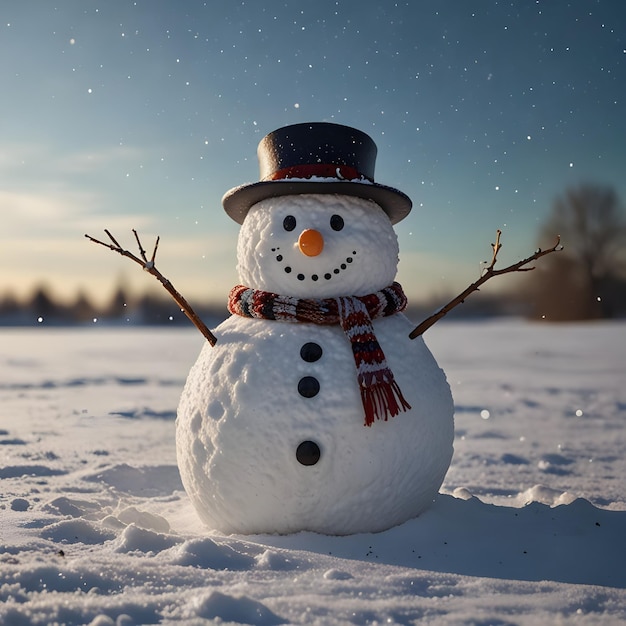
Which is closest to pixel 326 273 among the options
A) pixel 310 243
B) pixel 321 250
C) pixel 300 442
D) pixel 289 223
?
pixel 321 250

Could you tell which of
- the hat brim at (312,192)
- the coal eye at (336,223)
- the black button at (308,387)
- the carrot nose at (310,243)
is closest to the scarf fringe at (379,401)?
the black button at (308,387)

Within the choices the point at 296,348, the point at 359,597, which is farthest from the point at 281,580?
the point at 296,348

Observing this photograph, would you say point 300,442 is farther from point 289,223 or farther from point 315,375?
point 289,223

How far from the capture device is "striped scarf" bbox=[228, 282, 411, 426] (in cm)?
344

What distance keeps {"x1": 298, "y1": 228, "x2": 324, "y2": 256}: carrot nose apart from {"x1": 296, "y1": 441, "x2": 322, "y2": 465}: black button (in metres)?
1.08

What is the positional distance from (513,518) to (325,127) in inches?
111

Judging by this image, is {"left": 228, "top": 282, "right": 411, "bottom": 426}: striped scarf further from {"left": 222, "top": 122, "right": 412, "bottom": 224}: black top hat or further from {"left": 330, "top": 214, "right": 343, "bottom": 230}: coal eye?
{"left": 222, "top": 122, "right": 412, "bottom": 224}: black top hat

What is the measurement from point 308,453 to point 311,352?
0.57 metres

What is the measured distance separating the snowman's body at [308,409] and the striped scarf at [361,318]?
0.24 feet

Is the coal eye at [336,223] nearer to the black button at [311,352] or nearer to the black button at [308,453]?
the black button at [311,352]

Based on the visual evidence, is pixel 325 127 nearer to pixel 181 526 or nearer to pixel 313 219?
pixel 313 219

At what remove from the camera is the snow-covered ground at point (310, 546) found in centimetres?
258

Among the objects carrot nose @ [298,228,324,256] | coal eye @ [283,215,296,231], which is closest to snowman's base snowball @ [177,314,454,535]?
carrot nose @ [298,228,324,256]

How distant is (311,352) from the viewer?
11.6 ft
